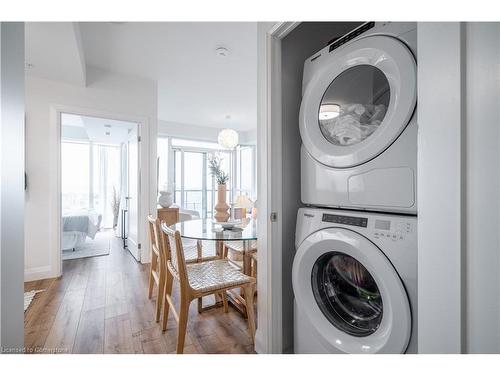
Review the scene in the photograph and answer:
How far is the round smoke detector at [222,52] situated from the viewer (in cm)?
260

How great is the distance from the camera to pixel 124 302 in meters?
2.23

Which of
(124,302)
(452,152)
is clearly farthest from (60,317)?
(452,152)

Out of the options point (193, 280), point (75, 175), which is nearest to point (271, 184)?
point (193, 280)

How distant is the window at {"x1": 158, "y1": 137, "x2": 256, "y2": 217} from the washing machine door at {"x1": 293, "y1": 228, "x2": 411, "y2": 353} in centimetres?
503

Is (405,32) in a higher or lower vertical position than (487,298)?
higher

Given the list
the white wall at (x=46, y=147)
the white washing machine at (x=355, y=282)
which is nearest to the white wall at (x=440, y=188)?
the white washing machine at (x=355, y=282)

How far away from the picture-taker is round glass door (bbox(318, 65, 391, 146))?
3.40 feet

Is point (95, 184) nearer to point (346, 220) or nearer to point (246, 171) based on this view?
point (246, 171)

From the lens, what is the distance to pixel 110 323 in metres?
1.87

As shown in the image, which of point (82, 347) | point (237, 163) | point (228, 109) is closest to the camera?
point (82, 347)
